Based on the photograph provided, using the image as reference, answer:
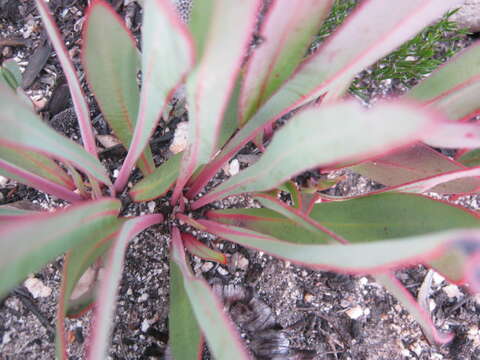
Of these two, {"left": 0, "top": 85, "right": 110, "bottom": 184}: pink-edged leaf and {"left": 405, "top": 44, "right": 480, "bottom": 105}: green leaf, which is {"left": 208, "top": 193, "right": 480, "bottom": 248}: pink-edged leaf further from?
{"left": 0, "top": 85, "right": 110, "bottom": 184}: pink-edged leaf

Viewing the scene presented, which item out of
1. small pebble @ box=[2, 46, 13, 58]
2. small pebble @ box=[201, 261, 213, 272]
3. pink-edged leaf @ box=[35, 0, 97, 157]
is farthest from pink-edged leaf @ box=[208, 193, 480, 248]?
small pebble @ box=[2, 46, 13, 58]

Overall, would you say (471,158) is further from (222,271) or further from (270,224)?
(222,271)

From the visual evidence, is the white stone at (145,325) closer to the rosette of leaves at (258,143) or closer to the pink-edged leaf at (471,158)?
the rosette of leaves at (258,143)

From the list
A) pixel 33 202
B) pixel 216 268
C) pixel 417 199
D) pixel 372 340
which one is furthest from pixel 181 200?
pixel 372 340

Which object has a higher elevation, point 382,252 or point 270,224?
point 270,224

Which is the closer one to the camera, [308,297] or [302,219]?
[302,219]

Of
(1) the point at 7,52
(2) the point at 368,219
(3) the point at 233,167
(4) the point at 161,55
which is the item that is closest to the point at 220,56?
(4) the point at 161,55

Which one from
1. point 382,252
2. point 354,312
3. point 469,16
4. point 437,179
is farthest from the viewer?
point 469,16
